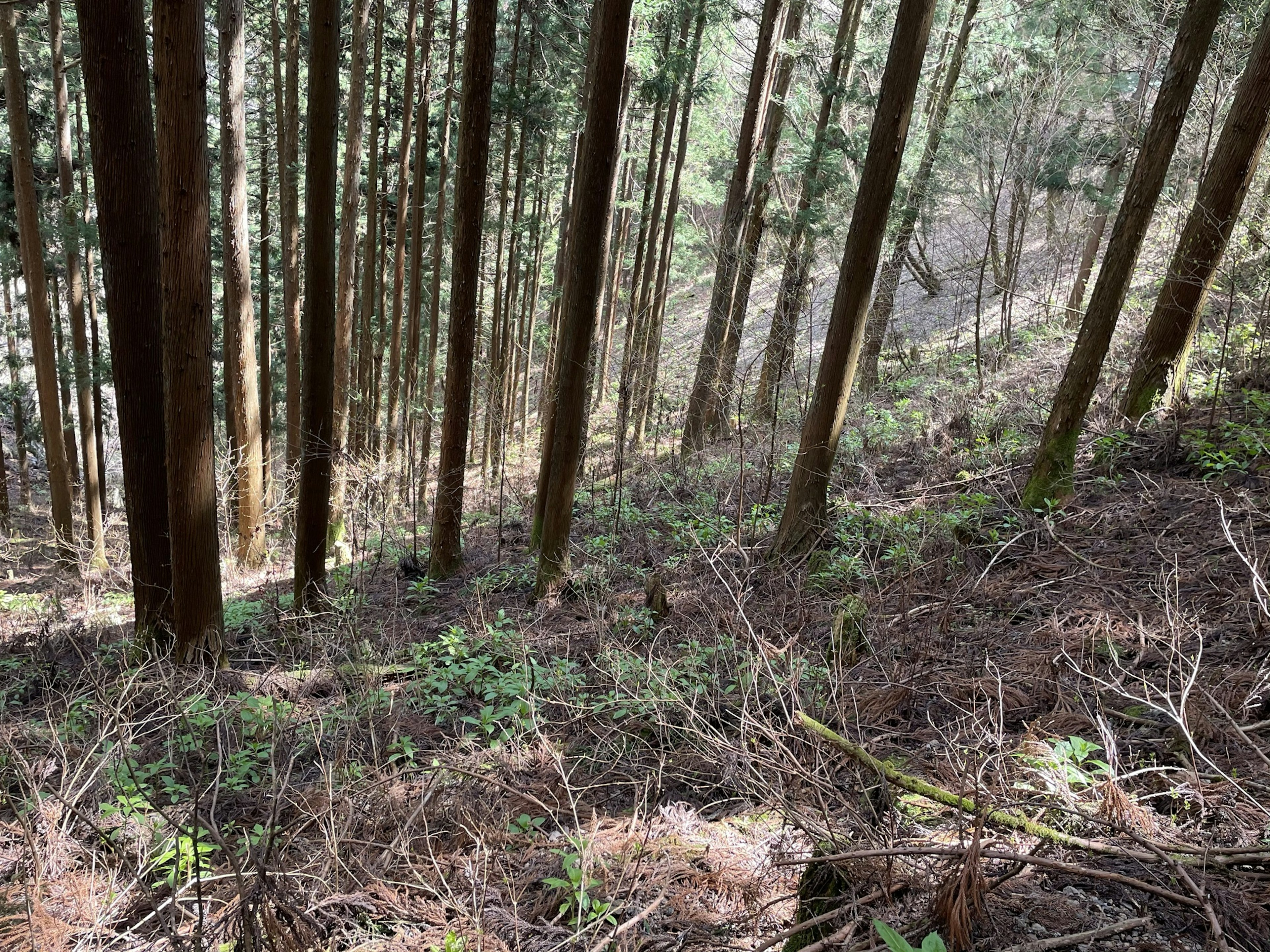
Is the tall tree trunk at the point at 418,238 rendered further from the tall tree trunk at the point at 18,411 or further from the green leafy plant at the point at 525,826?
the tall tree trunk at the point at 18,411

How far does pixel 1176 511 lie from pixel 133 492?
8126 millimetres

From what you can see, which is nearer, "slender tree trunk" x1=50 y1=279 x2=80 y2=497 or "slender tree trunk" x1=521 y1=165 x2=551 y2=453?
"slender tree trunk" x1=50 y1=279 x2=80 y2=497

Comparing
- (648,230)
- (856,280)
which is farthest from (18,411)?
(856,280)

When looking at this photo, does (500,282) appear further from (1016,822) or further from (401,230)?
(1016,822)

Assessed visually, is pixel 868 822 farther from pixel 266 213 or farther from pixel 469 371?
pixel 266 213

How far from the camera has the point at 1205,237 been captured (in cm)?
626

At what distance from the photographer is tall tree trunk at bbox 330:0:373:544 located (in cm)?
1058

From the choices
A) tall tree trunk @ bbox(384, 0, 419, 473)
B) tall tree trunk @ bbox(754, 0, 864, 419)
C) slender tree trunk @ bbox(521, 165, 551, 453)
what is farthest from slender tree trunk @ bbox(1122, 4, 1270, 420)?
slender tree trunk @ bbox(521, 165, 551, 453)

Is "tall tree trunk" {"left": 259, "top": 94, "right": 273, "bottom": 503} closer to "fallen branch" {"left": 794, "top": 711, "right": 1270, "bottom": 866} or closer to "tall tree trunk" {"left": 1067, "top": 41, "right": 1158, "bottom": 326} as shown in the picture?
"fallen branch" {"left": 794, "top": 711, "right": 1270, "bottom": 866}

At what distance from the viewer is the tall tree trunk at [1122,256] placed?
5.28 meters

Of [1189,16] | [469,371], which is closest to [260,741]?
[469,371]

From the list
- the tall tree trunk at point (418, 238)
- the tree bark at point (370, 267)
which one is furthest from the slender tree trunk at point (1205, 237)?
the tree bark at point (370, 267)

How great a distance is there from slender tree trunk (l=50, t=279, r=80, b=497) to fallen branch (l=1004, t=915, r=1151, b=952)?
1716 cm

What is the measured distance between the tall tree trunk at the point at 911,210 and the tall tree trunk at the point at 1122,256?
306 inches
